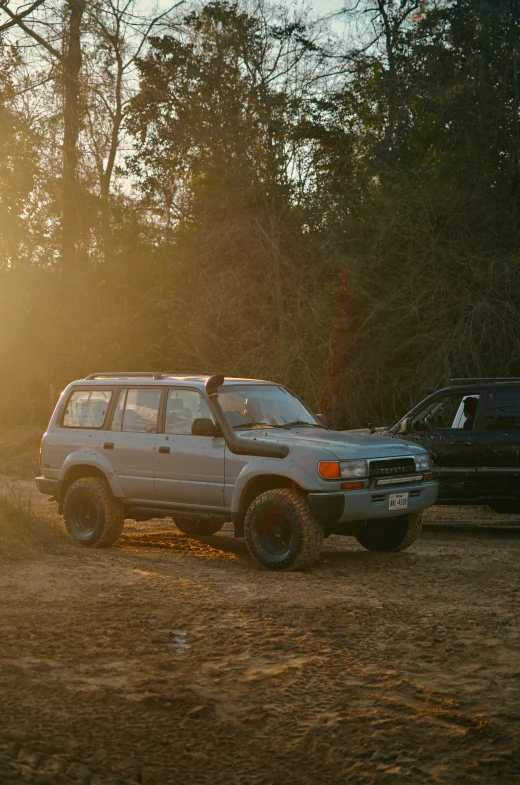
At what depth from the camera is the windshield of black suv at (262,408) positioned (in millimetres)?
10125

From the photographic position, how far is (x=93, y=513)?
1098cm

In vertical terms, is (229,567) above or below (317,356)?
below

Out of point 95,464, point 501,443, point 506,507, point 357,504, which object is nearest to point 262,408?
point 357,504

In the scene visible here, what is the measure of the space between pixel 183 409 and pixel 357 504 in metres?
2.26

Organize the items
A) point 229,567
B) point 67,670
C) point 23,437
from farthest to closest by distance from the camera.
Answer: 1. point 23,437
2. point 229,567
3. point 67,670

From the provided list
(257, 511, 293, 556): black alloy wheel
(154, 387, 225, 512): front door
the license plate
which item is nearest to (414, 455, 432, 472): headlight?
the license plate

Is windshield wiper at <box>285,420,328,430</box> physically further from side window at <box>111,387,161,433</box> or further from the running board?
side window at <box>111,387,161,433</box>

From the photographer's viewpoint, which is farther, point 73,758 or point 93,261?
point 93,261

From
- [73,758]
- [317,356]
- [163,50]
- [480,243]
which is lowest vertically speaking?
[73,758]

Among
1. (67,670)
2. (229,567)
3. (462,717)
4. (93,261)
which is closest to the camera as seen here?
(462,717)

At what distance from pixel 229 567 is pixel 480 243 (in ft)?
42.4

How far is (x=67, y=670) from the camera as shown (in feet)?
19.2

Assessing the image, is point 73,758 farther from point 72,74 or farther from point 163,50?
point 72,74

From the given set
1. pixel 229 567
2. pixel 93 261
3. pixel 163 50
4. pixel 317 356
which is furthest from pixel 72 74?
pixel 229 567
